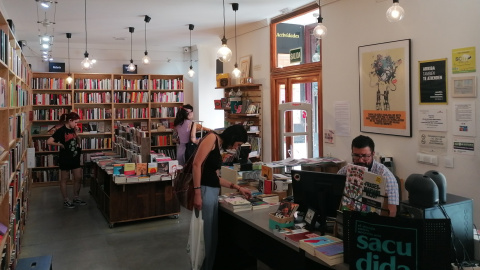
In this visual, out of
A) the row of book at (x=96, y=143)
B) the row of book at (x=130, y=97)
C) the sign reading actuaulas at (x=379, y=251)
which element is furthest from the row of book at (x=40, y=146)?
the sign reading actuaulas at (x=379, y=251)

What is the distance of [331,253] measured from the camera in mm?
2461

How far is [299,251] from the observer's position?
2.72 m

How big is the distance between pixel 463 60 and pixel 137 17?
17.9 feet

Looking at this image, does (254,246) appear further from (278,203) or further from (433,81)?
(433,81)

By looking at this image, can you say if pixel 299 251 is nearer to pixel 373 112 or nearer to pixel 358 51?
pixel 373 112

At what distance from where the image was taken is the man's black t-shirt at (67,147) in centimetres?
706

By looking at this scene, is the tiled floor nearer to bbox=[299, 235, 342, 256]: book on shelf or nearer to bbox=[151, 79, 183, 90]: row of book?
bbox=[299, 235, 342, 256]: book on shelf

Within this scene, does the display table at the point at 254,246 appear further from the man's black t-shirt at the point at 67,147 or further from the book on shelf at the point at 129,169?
the man's black t-shirt at the point at 67,147

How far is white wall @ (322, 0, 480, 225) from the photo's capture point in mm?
3965

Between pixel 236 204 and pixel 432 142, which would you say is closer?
pixel 236 204

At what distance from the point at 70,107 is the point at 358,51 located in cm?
760

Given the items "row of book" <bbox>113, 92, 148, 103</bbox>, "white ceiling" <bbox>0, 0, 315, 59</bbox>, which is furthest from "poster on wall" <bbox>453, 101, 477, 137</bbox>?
"row of book" <bbox>113, 92, 148, 103</bbox>

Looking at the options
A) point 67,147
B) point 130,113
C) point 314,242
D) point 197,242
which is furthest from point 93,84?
point 314,242

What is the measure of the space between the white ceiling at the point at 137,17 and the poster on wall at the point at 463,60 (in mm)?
2793
